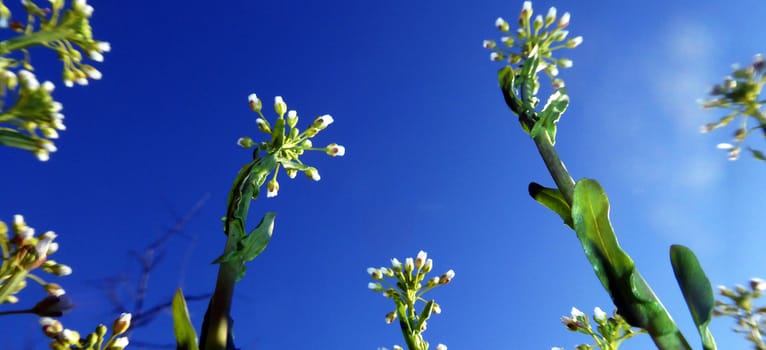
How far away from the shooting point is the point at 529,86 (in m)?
2.47

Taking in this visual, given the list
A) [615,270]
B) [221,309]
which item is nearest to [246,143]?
[221,309]

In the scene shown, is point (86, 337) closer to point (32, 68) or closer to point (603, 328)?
point (32, 68)

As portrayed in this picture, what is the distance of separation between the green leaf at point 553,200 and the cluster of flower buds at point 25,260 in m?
1.74

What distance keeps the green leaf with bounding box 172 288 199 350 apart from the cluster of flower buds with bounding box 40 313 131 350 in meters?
0.23

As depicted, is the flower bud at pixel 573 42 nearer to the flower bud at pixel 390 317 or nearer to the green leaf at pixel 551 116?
the green leaf at pixel 551 116

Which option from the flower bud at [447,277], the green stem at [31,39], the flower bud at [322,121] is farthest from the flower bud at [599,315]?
the green stem at [31,39]

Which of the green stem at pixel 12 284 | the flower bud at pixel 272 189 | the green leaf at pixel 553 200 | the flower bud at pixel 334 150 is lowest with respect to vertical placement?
the green stem at pixel 12 284

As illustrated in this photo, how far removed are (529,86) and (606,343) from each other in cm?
117

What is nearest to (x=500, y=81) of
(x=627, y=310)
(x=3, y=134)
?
(x=627, y=310)

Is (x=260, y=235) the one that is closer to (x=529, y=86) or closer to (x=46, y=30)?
(x=46, y=30)

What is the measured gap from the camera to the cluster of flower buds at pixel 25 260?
149cm

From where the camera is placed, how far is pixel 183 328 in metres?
1.55

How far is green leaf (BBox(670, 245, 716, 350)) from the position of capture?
170 cm

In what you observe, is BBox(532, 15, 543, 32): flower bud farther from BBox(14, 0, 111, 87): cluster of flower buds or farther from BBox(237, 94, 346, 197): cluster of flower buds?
BBox(14, 0, 111, 87): cluster of flower buds
